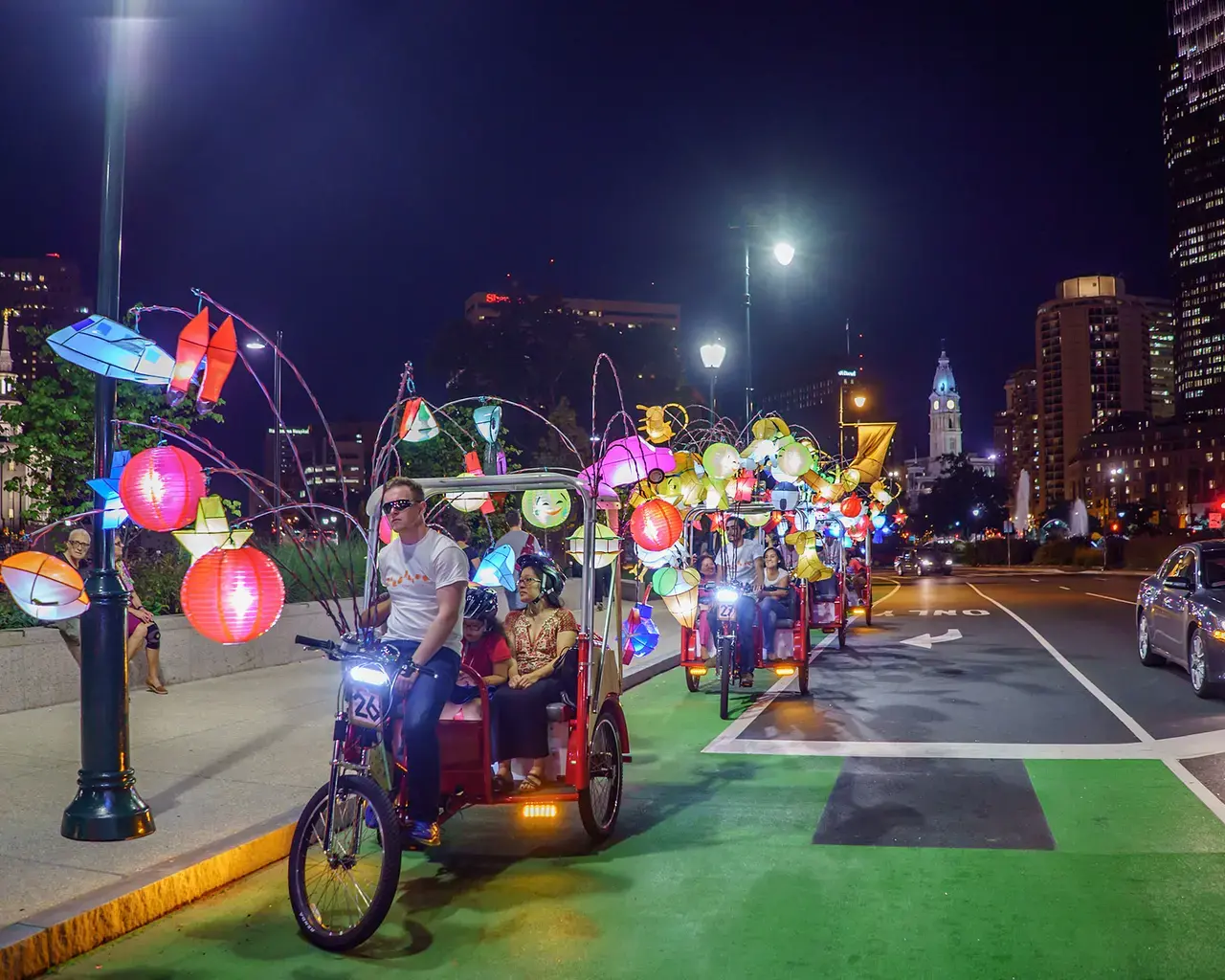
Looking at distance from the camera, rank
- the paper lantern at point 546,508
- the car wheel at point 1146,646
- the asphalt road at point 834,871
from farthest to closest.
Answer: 1. the car wheel at point 1146,646
2. the paper lantern at point 546,508
3. the asphalt road at point 834,871

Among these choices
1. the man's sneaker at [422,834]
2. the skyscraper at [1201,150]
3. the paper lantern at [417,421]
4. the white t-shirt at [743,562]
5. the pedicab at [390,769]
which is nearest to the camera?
the pedicab at [390,769]

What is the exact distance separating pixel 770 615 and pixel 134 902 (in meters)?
8.28

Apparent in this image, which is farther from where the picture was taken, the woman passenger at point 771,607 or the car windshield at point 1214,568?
the car windshield at point 1214,568

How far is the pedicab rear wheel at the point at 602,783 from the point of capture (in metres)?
6.76

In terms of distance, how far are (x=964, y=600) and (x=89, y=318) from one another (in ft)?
94.7

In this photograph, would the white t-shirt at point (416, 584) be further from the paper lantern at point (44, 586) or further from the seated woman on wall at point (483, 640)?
the paper lantern at point (44, 586)

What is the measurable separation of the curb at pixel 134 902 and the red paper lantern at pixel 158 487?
1818 millimetres

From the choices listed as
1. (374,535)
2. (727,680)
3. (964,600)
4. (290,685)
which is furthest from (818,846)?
(964,600)

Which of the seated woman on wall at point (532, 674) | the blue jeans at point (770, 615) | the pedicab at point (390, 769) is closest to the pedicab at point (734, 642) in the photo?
the blue jeans at point (770, 615)

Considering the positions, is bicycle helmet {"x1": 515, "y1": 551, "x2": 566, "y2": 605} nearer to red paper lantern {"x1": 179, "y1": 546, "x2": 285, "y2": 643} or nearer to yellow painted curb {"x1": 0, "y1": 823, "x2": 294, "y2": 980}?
red paper lantern {"x1": 179, "y1": 546, "x2": 285, "y2": 643}

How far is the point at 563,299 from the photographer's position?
5284 cm

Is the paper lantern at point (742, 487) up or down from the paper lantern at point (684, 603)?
up

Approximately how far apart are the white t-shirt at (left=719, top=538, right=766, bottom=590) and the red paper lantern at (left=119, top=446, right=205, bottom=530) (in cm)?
730

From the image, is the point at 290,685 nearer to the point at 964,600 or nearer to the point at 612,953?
the point at 612,953
